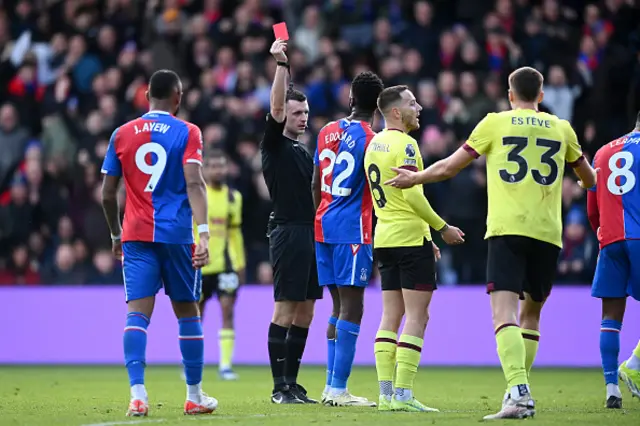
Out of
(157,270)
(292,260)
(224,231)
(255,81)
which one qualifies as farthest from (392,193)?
(255,81)

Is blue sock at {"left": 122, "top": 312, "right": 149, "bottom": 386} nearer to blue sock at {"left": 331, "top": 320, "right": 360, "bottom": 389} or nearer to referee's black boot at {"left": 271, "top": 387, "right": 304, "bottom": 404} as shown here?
blue sock at {"left": 331, "top": 320, "right": 360, "bottom": 389}

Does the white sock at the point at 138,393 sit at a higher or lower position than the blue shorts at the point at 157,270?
lower

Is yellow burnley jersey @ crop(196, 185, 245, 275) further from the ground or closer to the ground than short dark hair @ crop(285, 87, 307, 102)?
closer to the ground

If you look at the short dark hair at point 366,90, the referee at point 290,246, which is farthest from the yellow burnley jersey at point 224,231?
the short dark hair at point 366,90

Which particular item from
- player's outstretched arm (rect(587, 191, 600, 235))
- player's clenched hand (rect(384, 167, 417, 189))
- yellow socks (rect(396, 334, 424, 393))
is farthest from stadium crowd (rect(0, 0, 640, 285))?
player's clenched hand (rect(384, 167, 417, 189))

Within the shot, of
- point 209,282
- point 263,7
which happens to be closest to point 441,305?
point 209,282

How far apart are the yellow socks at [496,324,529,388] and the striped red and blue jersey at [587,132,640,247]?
2.08 meters

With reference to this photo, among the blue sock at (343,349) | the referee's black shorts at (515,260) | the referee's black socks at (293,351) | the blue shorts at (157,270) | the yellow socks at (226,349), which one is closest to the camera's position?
the referee's black shorts at (515,260)

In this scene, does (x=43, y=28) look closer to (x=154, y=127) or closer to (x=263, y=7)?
(x=263, y=7)

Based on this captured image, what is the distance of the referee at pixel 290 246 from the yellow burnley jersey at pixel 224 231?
155 inches

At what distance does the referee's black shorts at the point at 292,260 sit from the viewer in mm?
9703

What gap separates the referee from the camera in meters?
9.71

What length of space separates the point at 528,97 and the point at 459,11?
11155 mm

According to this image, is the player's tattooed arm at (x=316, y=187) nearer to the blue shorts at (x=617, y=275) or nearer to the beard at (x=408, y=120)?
the beard at (x=408, y=120)
